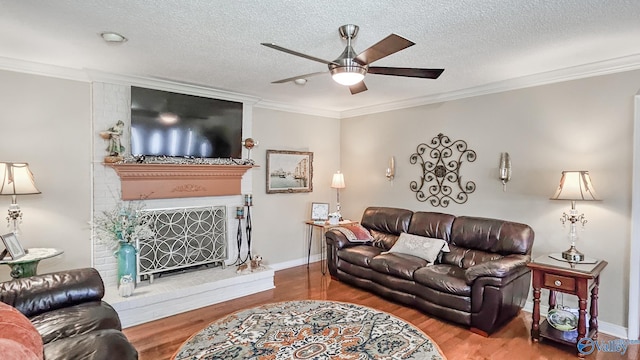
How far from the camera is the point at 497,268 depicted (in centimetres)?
305

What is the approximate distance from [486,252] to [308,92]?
2.84 meters

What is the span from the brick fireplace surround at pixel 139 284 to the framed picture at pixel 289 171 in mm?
1377

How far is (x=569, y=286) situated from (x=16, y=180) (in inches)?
189

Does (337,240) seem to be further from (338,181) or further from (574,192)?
(574,192)

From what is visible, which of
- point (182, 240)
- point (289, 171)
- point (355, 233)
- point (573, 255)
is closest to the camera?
point (573, 255)

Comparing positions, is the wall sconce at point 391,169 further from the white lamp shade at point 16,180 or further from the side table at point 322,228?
the white lamp shade at point 16,180

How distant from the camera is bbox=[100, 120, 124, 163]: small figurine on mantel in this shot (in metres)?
3.61

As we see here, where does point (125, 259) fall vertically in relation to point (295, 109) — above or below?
below

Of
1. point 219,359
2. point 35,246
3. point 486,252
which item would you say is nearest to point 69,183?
point 35,246

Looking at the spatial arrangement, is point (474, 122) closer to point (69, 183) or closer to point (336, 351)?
point (336, 351)

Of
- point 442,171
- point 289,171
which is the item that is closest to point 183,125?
point 289,171

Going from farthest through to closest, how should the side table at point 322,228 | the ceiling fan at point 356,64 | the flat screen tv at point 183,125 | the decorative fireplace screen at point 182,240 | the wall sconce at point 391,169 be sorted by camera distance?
the wall sconce at point 391,169
the side table at point 322,228
the decorative fireplace screen at point 182,240
the flat screen tv at point 183,125
the ceiling fan at point 356,64

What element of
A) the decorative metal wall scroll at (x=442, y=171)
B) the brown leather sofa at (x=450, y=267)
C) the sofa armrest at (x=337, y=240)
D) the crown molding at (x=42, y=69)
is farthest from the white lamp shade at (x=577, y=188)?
the crown molding at (x=42, y=69)

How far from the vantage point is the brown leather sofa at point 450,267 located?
3121mm
